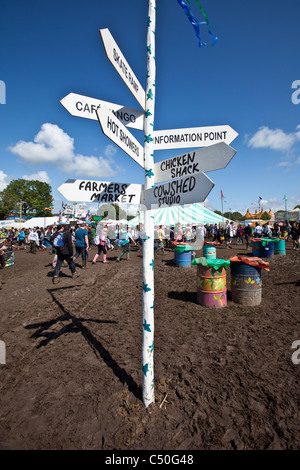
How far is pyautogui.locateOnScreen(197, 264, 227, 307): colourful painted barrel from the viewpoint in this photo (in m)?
5.36

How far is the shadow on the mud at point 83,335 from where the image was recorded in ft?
9.65

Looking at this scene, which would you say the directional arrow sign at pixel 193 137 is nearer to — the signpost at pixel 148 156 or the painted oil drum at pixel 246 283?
the signpost at pixel 148 156

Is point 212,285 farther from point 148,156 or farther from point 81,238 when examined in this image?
point 81,238

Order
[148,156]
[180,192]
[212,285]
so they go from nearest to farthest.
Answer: [180,192]
[148,156]
[212,285]

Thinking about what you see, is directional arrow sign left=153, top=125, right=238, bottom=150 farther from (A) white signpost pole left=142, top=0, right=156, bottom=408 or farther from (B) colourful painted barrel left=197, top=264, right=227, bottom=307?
(B) colourful painted barrel left=197, top=264, right=227, bottom=307

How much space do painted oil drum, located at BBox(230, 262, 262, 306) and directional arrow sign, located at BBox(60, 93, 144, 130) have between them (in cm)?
A: 424

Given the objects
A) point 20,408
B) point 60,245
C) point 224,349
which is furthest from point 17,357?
point 60,245

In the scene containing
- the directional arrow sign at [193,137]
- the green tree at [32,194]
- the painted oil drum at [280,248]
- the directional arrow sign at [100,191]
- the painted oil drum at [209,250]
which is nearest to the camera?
the directional arrow sign at [100,191]

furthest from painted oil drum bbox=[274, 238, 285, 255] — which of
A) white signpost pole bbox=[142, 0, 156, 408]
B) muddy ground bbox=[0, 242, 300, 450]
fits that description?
white signpost pole bbox=[142, 0, 156, 408]

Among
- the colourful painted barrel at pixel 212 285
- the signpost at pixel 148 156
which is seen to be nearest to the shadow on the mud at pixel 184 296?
the colourful painted barrel at pixel 212 285

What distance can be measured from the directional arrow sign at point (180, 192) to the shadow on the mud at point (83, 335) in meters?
2.24

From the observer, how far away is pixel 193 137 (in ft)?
8.27

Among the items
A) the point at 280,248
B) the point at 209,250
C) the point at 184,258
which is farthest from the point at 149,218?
the point at 280,248

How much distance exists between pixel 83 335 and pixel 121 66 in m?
4.10
